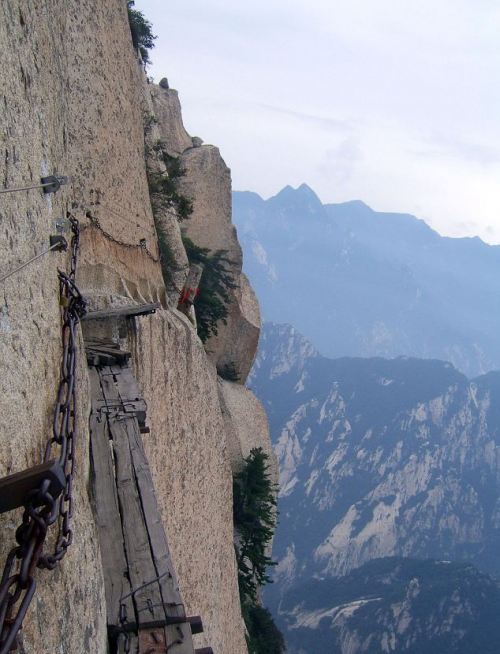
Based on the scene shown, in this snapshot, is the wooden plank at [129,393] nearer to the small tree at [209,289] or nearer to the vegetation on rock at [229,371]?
the small tree at [209,289]

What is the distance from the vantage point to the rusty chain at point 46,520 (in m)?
2.46

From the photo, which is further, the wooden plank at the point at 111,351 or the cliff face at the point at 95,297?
the wooden plank at the point at 111,351

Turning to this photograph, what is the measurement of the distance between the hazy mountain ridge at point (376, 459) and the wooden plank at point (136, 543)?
66.0 meters

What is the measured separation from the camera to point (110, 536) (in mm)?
4898

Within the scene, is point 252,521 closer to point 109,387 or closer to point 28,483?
point 109,387

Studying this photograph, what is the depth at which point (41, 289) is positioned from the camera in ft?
13.3

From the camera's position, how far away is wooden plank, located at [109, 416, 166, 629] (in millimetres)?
4484

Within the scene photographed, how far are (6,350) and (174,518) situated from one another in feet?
23.1

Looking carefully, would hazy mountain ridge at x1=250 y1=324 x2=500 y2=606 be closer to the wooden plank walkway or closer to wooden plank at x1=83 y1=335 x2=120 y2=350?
wooden plank at x1=83 y1=335 x2=120 y2=350

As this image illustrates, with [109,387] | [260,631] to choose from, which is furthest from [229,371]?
[109,387]

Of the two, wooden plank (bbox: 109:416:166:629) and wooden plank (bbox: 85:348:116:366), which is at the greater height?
wooden plank (bbox: 85:348:116:366)

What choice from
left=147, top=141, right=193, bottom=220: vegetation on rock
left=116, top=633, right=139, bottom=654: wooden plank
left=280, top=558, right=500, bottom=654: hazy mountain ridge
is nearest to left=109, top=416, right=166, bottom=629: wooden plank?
left=116, top=633, right=139, bottom=654: wooden plank

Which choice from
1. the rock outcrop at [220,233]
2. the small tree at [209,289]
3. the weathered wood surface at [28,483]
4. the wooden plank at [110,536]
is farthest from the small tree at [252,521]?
the weathered wood surface at [28,483]

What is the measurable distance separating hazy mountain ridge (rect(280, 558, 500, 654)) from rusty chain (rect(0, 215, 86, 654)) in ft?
166
